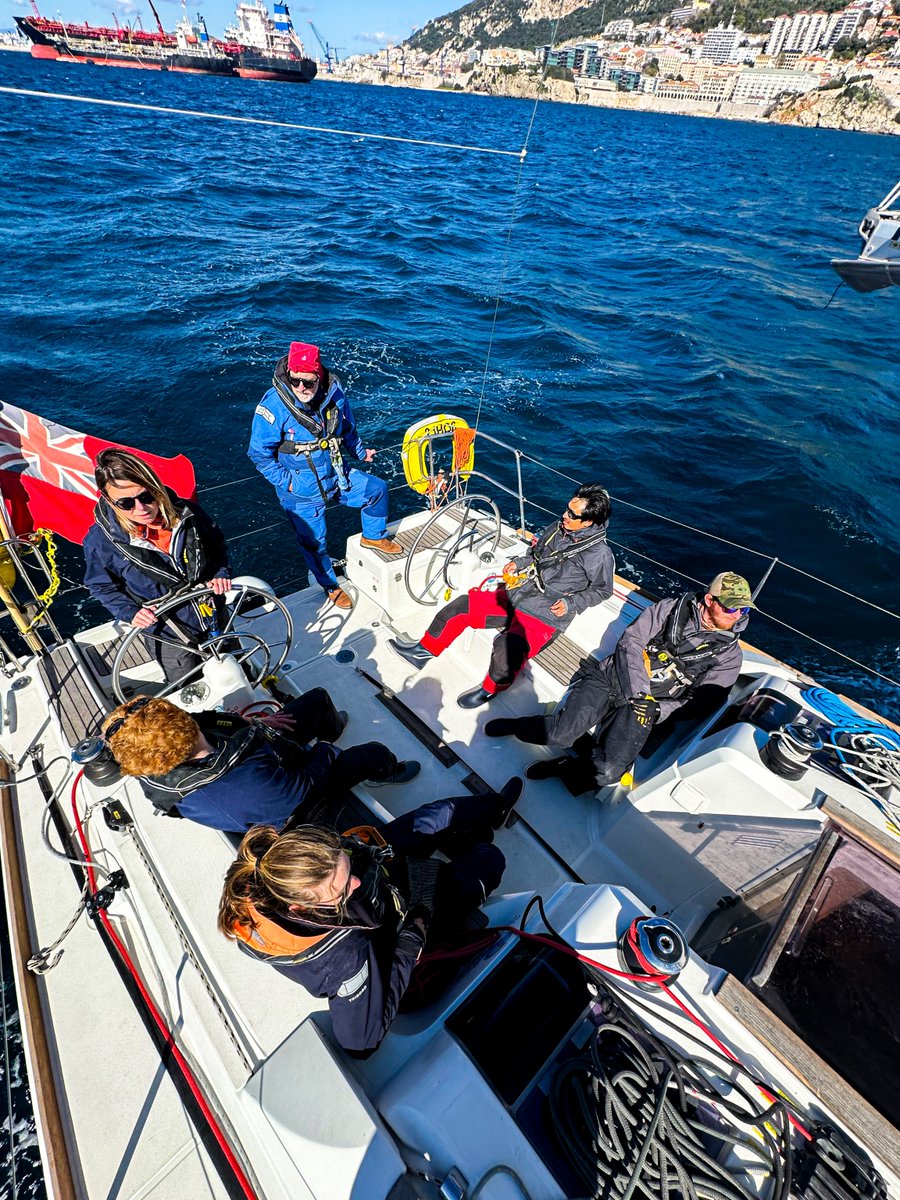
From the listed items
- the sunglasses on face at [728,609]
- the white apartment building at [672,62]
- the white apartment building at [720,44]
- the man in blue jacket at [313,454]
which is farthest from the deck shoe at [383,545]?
the white apartment building at [720,44]

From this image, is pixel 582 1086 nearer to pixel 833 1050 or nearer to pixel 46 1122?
pixel 833 1050

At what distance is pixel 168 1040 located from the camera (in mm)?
2432

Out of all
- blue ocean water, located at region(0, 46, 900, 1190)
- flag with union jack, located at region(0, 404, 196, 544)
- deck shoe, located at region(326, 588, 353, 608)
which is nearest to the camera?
flag with union jack, located at region(0, 404, 196, 544)

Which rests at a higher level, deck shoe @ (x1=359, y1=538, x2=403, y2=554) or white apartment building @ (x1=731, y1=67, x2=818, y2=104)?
deck shoe @ (x1=359, y1=538, x2=403, y2=554)

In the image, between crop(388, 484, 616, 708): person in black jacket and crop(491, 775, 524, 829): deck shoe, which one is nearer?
crop(491, 775, 524, 829): deck shoe

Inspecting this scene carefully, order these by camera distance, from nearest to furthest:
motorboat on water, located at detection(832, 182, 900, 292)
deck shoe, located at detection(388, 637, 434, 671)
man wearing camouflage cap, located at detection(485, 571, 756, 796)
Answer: man wearing camouflage cap, located at detection(485, 571, 756, 796)
deck shoe, located at detection(388, 637, 434, 671)
motorboat on water, located at detection(832, 182, 900, 292)

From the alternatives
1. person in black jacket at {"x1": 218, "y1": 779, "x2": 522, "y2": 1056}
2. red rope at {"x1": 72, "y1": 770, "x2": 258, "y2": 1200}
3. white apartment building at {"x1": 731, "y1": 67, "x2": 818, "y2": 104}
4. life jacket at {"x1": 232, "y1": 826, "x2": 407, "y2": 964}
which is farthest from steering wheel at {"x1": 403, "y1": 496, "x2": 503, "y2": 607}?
white apartment building at {"x1": 731, "y1": 67, "x2": 818, "y2": 104}

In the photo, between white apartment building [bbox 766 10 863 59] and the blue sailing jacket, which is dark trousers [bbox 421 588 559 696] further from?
white apartment building [bbox 766 10 863 59]

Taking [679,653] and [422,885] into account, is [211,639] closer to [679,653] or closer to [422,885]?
[422,885]

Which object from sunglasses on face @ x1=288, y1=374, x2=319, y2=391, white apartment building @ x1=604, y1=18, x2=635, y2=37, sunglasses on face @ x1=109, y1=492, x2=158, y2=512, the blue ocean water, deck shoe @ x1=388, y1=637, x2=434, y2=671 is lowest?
the blue ocean water

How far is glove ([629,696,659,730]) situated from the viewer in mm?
3102

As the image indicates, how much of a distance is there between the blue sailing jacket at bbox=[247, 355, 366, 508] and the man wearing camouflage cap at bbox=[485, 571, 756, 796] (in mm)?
2205

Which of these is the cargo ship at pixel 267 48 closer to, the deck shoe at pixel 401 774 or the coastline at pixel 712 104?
the coastline at pixel 712 104

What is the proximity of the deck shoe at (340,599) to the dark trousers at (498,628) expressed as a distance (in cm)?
73
